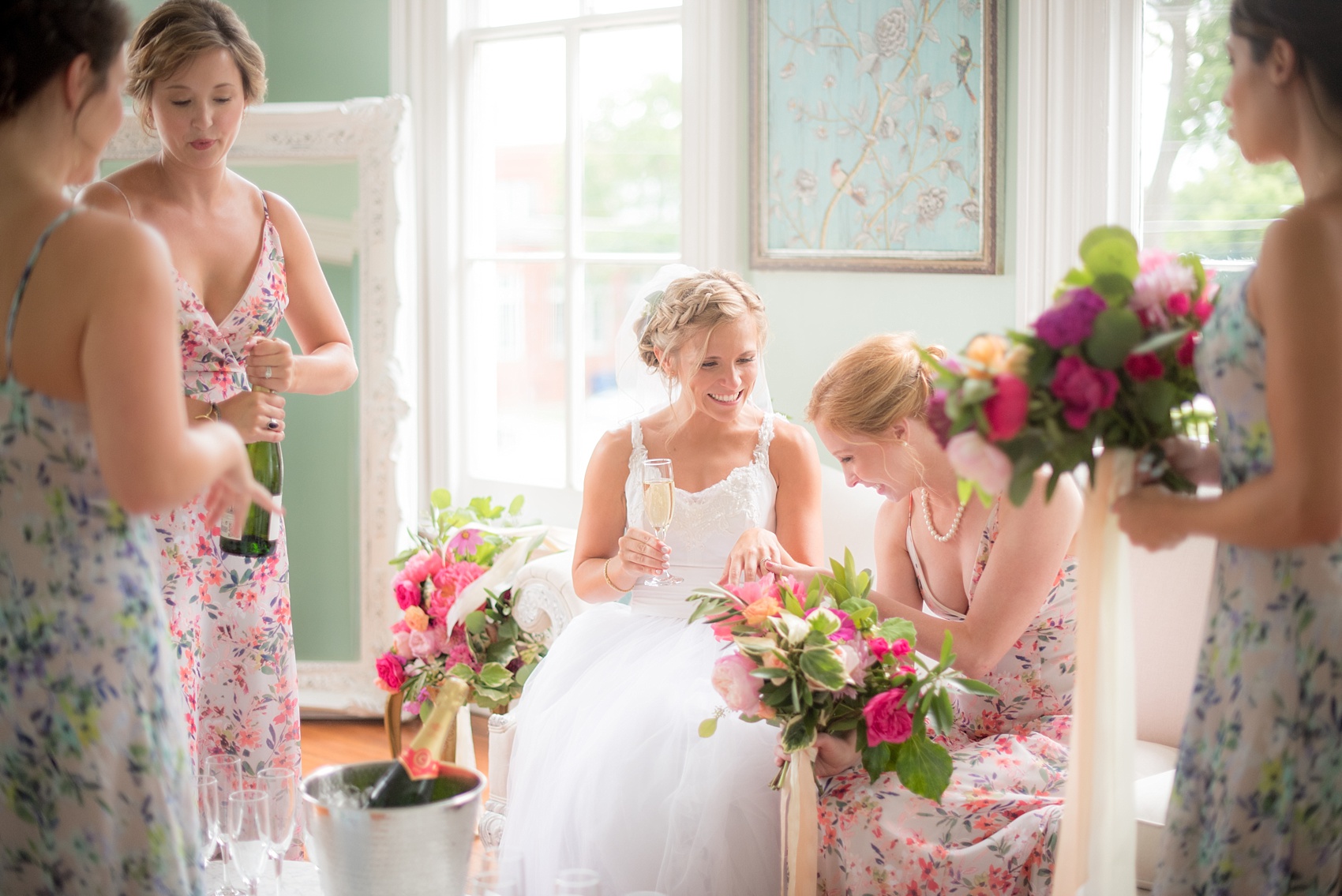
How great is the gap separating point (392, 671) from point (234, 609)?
3.04ft

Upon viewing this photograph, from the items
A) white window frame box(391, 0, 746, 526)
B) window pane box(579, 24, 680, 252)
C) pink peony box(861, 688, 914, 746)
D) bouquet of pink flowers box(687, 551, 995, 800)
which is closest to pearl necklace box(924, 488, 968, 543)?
bouquet of pink flowers box(687, 551, 995, 800)

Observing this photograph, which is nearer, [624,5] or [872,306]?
[872,306]

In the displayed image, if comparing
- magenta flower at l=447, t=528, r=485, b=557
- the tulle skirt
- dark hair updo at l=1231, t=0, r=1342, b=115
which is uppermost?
dark hair updo at l=1231, t=0, r=1342, b=115

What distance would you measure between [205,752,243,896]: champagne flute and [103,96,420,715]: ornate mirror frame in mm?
2418

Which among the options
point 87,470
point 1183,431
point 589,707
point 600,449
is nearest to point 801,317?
point 600,449

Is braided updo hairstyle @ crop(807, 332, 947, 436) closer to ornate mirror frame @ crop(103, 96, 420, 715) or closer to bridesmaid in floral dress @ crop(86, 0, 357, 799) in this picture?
bridesmaid in floral dress @ crop(86, 0, 357, 799)

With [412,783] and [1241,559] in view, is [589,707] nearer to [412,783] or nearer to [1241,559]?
[412,783]

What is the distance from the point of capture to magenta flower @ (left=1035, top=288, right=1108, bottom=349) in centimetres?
134

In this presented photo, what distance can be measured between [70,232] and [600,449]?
1514 millimetres

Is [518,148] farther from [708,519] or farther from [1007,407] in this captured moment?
[1007,407]

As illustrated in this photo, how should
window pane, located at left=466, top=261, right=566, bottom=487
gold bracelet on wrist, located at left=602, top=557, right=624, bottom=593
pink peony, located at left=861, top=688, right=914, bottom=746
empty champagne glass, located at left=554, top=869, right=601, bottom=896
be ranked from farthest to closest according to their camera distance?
window pane, located at left=466, top=261, right=566, bottom=487
gold bracelet on wrist, located at left=602, top=557, right=624, bottom=593
pink peony, located at left=861, top=688, right=914, bottom=746
empty champagne glass, located at left=554, top=869, right=601, bottom=896

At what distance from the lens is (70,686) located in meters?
1.30

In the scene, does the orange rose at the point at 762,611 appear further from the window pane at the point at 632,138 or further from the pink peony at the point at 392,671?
the window pane at the point at 632,138

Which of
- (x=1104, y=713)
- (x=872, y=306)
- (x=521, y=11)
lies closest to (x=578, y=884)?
(x=1104, y=713)
